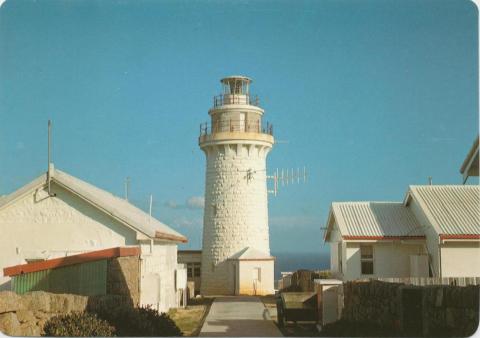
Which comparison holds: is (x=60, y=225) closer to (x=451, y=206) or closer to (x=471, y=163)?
(x=471, y=163)

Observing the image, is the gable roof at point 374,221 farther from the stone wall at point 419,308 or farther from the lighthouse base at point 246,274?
the lighthouse base at point 246,274

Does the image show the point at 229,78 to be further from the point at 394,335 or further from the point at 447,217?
the point at 394,335

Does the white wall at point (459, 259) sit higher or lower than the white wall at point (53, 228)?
lower

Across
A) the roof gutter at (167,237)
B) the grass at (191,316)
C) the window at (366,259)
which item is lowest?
the grass at (191,316)

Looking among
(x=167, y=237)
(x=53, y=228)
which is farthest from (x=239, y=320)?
(x=53, y=228)

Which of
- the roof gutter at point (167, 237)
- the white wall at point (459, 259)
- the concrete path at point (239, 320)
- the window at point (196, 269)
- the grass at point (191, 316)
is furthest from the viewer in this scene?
the window at point (196, 269)

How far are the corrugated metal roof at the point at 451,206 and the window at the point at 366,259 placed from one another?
230 cm

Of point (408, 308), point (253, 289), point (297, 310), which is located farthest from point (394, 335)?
point (253, 289)

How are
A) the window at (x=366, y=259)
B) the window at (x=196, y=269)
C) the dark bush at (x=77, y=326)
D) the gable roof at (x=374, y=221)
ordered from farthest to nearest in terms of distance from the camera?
the window at (x=196, y=269), the window at (x=366, y=259), the gable roof at (x=374, y=221), the dark bush at (x=77, y=326)

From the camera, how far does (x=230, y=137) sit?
3556 centimetres

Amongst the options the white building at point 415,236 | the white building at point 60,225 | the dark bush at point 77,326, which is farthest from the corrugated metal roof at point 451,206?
the dark bush at point 77,326

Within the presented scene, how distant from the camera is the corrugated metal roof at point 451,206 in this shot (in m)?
23.3

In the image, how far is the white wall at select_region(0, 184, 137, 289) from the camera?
20.6 metres

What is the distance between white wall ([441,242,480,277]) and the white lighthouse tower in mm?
12884
